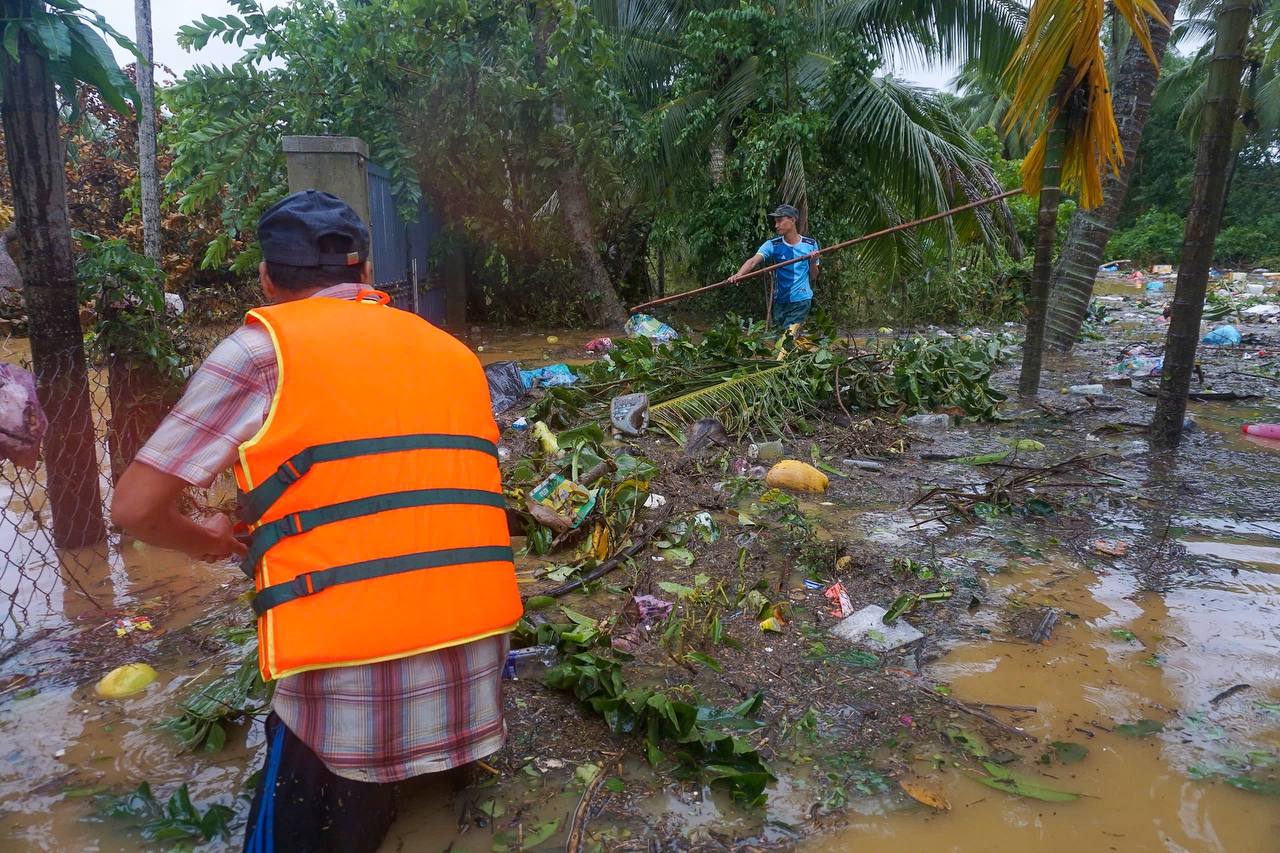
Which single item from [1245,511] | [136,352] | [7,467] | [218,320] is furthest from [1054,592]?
[218,320]

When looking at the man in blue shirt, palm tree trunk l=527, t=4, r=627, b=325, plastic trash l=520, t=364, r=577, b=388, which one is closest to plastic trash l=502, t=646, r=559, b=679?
plastic trash l=520, t=364, r=577, b=388

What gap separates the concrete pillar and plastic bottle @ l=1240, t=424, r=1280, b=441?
5.96m

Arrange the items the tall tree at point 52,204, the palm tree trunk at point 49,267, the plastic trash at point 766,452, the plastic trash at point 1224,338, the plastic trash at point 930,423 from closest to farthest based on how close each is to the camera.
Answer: the tall tree at point 52,204
the palm tree trunk at point 49,267
the plastic trash at point 766,452
the plastic trash at point 930,423
the plastic trash at point 1224,338

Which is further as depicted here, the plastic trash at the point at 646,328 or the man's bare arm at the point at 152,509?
the plastic trash at the point at 646,328

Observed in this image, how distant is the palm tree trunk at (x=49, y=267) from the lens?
9.92 feet

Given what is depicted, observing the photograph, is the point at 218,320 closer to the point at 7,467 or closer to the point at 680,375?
the point at 7,467

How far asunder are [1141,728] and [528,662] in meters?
1.73

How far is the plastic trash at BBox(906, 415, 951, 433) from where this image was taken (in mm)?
5643

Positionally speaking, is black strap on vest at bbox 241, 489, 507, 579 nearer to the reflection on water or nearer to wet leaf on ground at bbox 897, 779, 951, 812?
the reflection on water

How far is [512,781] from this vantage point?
2.03 m

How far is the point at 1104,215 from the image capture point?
330 inches

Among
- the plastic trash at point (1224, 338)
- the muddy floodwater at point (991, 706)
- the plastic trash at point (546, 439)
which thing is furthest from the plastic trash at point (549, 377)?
the plastic trash at point (1224, 338)

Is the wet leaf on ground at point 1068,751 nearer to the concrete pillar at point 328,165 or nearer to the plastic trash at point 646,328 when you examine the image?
the concrete pillar at point 328,165

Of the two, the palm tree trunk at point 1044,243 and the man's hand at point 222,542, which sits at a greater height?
the palm tree trunk at point 1044,243
